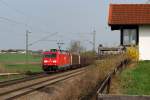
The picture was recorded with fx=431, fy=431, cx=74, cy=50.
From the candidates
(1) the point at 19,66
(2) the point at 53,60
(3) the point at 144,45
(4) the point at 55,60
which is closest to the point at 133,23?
(3) the point at 144,45

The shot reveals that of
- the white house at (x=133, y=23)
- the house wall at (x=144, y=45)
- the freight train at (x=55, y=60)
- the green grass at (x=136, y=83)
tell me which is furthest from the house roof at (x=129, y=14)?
the freight train at (x=55, y=60)

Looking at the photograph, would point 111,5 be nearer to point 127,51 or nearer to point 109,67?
point 127,51

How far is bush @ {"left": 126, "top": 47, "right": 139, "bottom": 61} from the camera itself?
31.1 m

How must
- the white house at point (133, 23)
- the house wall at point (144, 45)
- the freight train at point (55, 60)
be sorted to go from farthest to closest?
the freight train at point (55, 60) → the white house at point (133, 23) → the house wall at point (144, 45)

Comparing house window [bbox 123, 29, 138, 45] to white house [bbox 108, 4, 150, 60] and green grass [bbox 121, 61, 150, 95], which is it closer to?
white house [bbox 108, 4, 150, 60]

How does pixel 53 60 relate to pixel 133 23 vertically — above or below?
below

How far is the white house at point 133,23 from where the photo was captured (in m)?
32.7

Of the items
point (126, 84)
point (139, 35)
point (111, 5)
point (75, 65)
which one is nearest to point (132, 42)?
point (139, 35)

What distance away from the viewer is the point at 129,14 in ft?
112

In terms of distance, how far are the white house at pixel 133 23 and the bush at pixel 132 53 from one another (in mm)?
941

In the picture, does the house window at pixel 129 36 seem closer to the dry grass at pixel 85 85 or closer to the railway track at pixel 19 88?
the railway track at pixel 19 88

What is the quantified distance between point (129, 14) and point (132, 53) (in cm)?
429

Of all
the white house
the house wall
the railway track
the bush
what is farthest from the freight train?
the bush

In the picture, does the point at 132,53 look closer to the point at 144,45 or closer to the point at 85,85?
the point at 144,45
